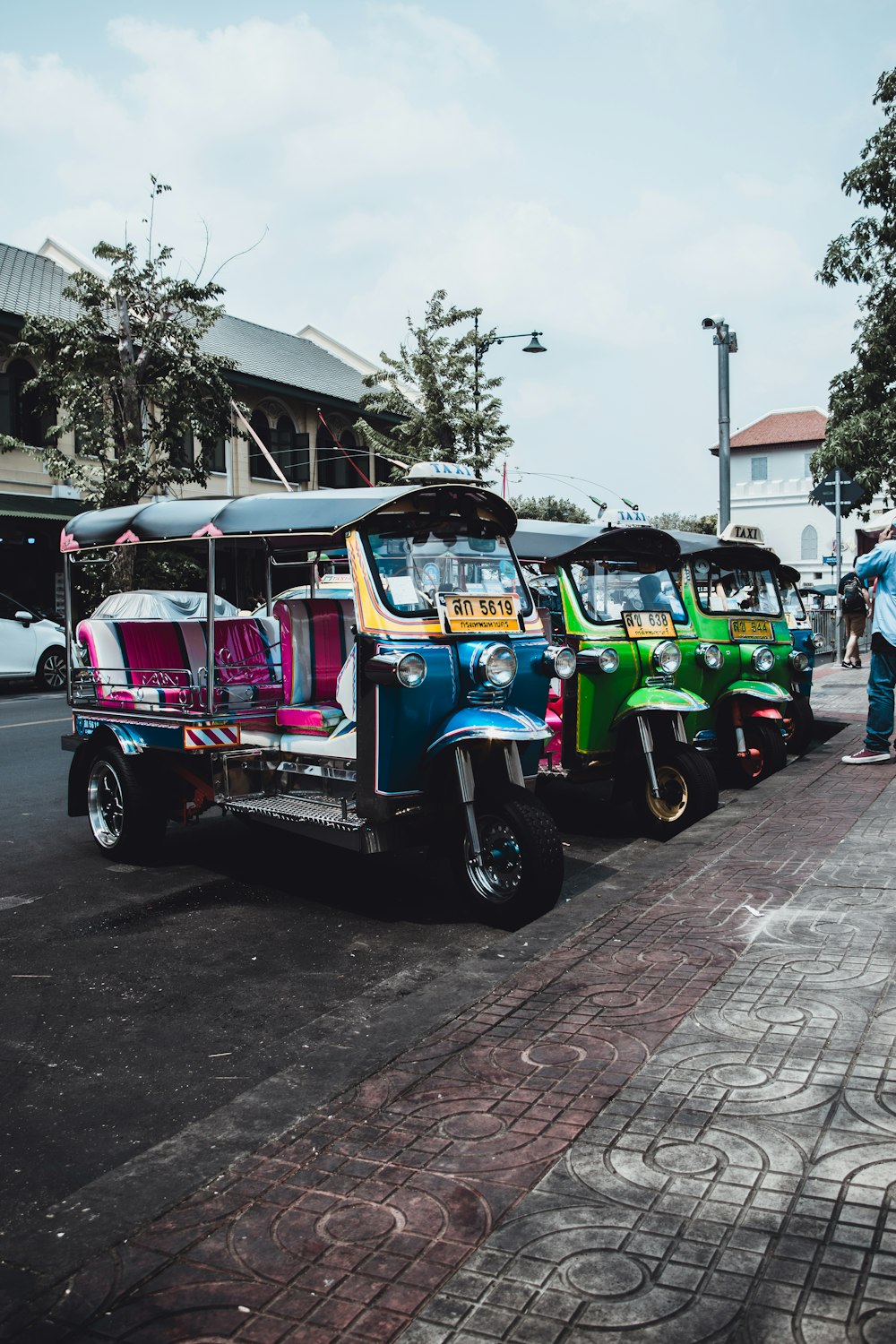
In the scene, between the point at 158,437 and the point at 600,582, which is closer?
the point at 600,582

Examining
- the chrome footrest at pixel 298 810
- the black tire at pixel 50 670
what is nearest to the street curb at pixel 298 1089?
the chrome footrest at pixel 298 810

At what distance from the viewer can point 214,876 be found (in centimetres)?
743

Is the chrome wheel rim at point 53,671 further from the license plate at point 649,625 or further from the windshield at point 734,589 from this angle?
the license plate at point 649,625

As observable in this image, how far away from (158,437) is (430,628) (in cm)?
1798

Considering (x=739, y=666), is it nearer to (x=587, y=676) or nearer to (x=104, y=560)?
(x=587, y=676)

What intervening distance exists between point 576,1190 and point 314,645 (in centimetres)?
525

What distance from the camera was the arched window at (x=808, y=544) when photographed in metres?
75.2

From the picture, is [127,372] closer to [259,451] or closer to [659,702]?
[259,451]

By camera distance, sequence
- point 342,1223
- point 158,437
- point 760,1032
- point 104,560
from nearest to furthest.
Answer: point 342,1223, point 760,1032, point 104,560, point 158,437

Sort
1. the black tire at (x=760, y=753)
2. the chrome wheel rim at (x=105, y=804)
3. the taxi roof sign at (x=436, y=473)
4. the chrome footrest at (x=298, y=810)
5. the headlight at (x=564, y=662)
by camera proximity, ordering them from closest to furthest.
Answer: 1. the chrome footrest at (x=298, y=810)
2. the taxi roof sign at (x=436, y=473)
3. the headlight at (x=564, y=662)
4. the chrome wheel rim at (x=105, y=804)
5. the black tire at (x=760, y=753)

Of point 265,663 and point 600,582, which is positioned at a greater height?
point 600,582

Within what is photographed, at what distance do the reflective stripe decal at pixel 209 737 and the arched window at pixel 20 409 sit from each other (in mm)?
20628

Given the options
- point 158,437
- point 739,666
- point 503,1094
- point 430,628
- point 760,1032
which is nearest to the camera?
point 503,1094

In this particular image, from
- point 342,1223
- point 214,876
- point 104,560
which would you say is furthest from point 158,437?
point 342,1223
